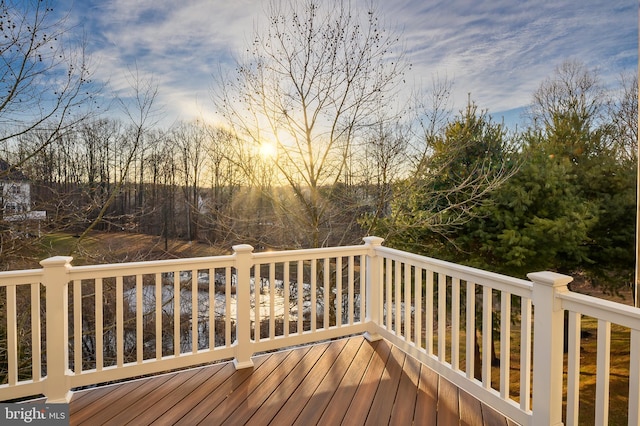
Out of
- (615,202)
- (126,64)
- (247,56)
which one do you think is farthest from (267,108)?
(615,202)

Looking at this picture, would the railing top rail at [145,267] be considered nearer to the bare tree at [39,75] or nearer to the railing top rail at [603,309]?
the railing top rail at [603,309]

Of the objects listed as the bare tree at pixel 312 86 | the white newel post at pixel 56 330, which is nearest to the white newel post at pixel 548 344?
the white newel post at pixel 56 330

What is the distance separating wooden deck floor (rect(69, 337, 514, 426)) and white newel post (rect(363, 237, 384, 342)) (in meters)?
0.46

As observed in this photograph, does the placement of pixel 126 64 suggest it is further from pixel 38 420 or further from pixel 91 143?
pixel 38 420

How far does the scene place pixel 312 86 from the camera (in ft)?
19.8

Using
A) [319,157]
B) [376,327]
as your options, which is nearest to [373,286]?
[376,327]

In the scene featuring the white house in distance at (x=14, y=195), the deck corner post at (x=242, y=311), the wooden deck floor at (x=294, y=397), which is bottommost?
the wooden deck floor at (x=294, y=397)

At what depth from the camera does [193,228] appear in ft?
25.3

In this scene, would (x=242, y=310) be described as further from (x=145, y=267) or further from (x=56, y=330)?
(x=56, y=330)

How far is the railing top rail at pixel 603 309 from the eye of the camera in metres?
1.59

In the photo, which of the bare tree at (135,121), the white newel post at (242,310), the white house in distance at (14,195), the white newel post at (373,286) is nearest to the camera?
the white newel post at (242,310)

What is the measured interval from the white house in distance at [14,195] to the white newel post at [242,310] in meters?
4.23

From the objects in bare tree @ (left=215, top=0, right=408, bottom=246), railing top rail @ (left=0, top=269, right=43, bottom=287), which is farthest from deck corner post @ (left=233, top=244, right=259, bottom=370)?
bare tree @ (left=215, top=0, right=408, bottom=246)

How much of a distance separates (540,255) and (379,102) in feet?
15.7
